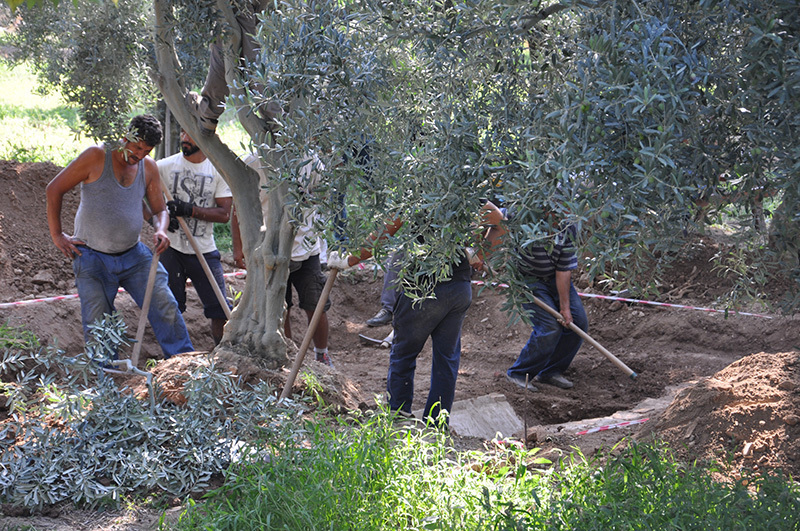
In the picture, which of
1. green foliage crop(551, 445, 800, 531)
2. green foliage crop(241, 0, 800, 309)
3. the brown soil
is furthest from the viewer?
the brown soil

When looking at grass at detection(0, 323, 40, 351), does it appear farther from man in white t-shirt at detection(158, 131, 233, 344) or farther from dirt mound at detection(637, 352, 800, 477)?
dirt mound at detection(637, 352, 800, 477)

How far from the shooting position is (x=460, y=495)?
323cm

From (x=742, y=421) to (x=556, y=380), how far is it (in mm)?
2683

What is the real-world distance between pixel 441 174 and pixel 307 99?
2.31ft

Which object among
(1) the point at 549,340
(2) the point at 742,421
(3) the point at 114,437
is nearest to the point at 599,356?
(1) the point at 549,340

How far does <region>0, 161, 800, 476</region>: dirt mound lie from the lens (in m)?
6.02

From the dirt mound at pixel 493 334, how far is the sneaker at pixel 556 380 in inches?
4.0

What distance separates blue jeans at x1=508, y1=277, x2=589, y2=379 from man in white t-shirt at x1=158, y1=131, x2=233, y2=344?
2.75 metres

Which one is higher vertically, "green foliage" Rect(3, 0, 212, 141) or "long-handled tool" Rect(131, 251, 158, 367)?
"green foliage" Rect(3, 0, 212, 141)

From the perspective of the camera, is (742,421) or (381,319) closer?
(742,421)

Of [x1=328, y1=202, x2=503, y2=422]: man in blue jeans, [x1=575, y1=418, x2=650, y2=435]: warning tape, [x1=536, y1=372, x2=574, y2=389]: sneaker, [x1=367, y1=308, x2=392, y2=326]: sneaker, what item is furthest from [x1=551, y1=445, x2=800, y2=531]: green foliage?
[x1=367, y1=308, x2=392, y2=326]: sneaker

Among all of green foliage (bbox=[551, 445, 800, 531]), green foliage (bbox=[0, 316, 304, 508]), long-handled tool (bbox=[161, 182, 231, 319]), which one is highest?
long-handled tool (bbox=[161, 182, 231, 319])

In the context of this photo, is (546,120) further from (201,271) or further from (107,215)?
(201,271)

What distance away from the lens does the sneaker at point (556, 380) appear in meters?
6.50
